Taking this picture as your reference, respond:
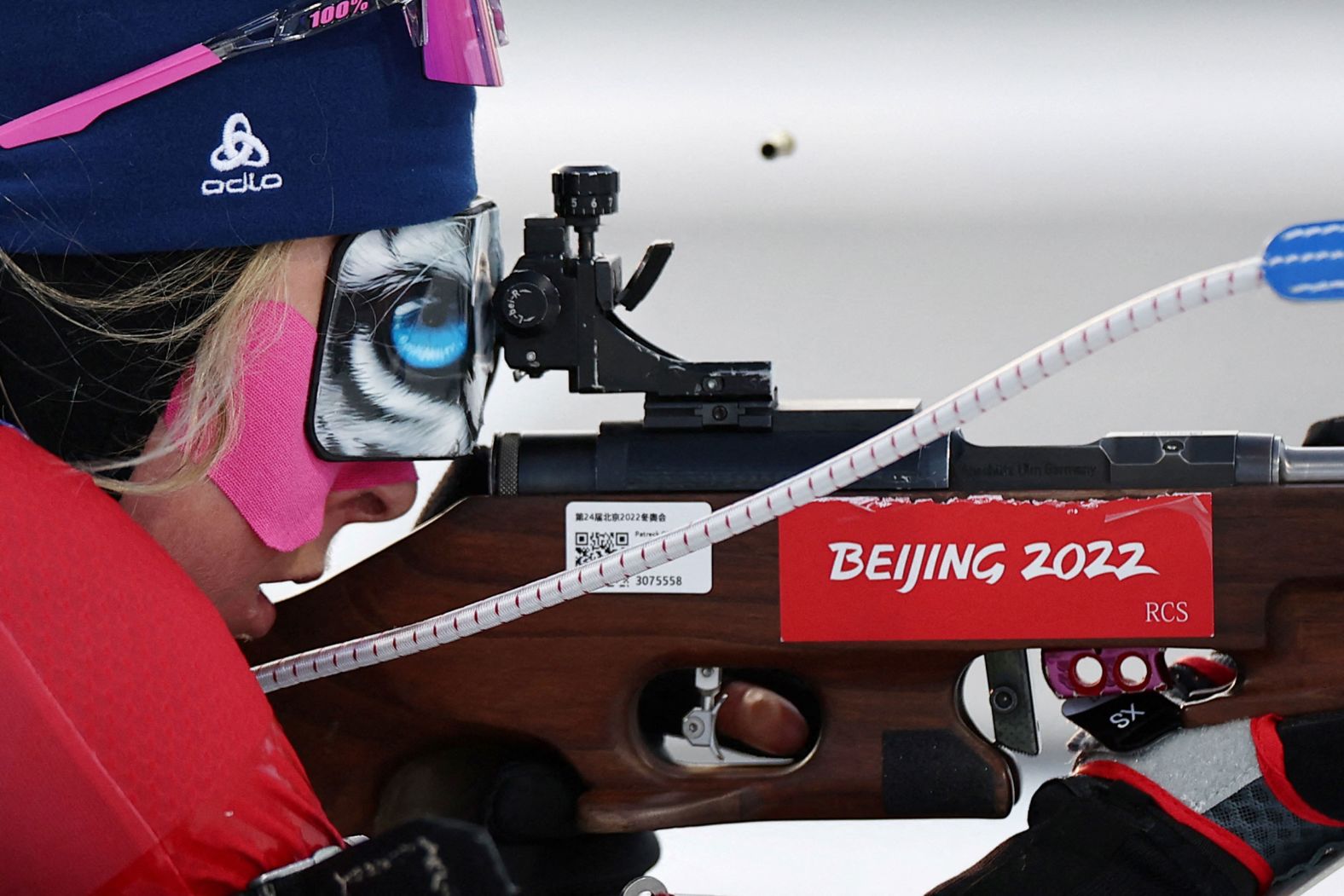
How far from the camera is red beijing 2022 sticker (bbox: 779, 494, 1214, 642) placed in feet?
1.90

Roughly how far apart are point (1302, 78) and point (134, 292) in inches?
30.8

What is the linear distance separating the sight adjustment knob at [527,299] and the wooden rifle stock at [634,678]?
7cm

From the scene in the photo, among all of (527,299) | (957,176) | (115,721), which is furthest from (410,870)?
(957,176)

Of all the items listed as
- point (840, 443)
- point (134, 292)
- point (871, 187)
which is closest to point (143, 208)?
point (134, 292)

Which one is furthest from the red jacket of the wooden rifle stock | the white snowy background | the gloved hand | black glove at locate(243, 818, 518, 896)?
the white snowy background

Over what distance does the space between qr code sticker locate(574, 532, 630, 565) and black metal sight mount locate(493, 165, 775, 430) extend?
0.05m

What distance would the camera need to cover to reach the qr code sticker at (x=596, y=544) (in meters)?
0.60

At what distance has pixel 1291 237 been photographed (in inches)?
17.5

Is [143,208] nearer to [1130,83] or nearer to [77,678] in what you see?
[77,678]

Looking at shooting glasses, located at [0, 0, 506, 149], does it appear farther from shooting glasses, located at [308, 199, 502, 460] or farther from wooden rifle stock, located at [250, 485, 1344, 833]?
wooden rifle stock, located at [250, 485, 1344, 833]

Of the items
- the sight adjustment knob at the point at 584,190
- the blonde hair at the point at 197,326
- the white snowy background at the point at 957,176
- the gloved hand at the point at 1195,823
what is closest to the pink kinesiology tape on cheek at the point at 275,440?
the blonde hair at the point at 197,326

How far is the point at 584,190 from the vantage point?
588 millimetres

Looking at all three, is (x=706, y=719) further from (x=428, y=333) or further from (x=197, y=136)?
(x=197, y=136)

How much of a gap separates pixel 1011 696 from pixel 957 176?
509mm
